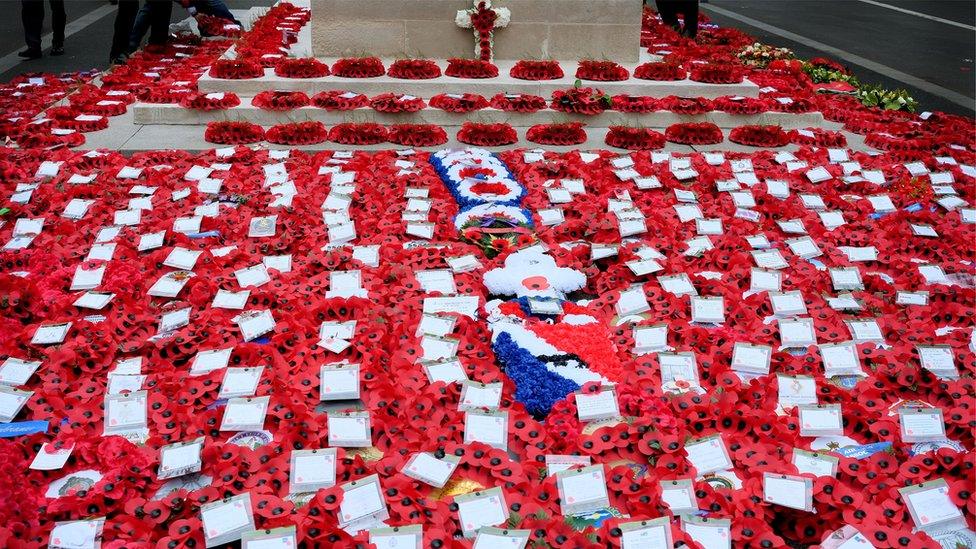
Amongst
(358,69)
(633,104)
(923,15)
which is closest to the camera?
(633,104)

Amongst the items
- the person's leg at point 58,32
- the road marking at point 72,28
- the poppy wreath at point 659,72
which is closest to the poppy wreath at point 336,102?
the poppy wreath at point 659,72

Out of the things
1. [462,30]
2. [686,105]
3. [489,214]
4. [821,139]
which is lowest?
[821,139]

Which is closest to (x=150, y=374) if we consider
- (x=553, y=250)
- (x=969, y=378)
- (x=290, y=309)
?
(x=290, y=309)

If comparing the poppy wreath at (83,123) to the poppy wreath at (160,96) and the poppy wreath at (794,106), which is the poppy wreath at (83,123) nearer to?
the poppy wreath at (160,96)

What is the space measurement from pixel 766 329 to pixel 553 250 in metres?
1.32

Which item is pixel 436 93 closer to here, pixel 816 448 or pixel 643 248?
pixel 643 248

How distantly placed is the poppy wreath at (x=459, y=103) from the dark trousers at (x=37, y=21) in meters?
6.13

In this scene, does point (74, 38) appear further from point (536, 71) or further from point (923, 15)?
point (923, 15)

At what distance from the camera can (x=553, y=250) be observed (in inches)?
191

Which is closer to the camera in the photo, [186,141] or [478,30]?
[186,141]

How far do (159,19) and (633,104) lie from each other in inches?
267

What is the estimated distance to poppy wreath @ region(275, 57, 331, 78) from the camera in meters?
7.94

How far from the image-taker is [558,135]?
23.6 feet

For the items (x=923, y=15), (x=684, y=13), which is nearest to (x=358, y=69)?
(x=684, y=13)
